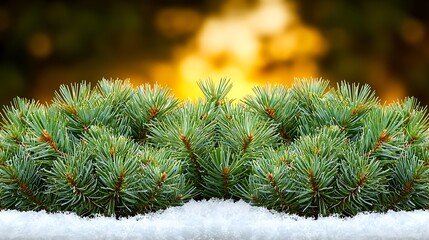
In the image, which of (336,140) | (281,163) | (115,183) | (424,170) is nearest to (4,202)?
(115,183)

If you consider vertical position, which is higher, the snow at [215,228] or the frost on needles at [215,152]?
the frost on needles at [215,152]

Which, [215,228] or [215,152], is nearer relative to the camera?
[215,228]

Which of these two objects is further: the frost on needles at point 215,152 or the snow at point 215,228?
the frost on needles at point 215,152

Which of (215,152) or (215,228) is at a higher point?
(215,152)

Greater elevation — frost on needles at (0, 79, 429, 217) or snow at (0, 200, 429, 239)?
frost on needles at (0, 79, 429, 217)

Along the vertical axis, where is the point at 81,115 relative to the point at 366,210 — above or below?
above

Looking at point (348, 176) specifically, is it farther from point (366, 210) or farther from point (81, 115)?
point (81, 115)

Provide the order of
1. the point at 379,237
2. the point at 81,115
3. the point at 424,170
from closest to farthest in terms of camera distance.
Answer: the point at 379,237, the point at 424,170, the point at 81,115

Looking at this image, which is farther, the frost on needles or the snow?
the frost on needles
